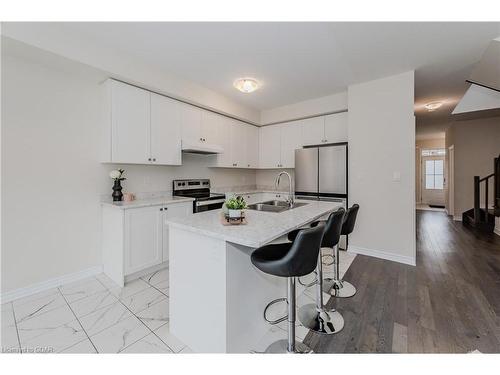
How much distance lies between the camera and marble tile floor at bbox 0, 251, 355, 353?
5.19 ft

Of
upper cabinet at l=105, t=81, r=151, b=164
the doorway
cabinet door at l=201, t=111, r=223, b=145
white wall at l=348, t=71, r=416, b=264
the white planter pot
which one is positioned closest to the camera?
the white planter pot

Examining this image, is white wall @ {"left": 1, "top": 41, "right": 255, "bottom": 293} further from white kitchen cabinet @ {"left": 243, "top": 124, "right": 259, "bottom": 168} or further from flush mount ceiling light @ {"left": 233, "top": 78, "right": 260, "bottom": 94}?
white kitchen cabinet @ {"left": 243, "top": 124, "right": 259, "bottom": 168}

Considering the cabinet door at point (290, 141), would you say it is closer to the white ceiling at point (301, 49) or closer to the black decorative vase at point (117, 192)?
the white ceiling at point (301, 49)

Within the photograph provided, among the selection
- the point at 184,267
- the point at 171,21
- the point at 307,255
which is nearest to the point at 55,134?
the point at 171,21

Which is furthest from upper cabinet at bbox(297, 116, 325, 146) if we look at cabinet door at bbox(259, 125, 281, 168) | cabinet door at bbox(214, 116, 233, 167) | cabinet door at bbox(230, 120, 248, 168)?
cabinet door at bbox(214, 116, 233, 167)

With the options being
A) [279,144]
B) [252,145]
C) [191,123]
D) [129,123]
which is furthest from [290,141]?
[129,123]

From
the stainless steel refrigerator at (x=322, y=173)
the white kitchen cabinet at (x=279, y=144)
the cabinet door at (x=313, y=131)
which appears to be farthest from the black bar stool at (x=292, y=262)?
the white kitchen cabinet at (x=279, y=144)

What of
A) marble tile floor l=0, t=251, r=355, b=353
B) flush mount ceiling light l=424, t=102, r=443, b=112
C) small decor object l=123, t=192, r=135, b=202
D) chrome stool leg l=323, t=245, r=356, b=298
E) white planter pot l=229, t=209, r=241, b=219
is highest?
flush mount ceiling light l=424, t=102, r=443, b=112

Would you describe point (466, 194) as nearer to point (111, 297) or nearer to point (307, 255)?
point (307, 255)

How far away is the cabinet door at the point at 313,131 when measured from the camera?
13.4ft

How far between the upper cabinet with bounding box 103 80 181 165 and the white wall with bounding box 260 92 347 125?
2127mm
